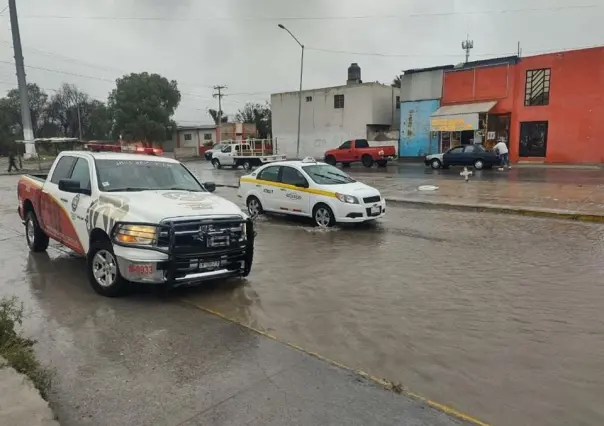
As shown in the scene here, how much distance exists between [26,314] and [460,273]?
5.83 m

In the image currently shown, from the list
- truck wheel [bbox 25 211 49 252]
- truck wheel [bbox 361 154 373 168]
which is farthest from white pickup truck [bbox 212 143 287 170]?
truck wheel [bbox 25 211 49 252]

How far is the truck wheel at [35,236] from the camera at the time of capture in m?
8.48

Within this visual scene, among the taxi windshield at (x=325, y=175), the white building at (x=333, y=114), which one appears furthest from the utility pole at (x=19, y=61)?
the taxi windshield at (x=325, y=175)

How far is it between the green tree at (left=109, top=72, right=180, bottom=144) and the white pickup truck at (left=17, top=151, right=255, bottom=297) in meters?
57.8

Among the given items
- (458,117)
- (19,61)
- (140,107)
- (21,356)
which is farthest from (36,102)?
(21,356)

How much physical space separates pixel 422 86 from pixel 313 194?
94.7ft

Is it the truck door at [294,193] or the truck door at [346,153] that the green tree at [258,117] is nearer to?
the truck door at [346,153]

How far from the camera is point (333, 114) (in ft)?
148

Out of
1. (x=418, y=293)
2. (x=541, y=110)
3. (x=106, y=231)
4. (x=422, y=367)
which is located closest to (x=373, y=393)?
(x=422, y=367)

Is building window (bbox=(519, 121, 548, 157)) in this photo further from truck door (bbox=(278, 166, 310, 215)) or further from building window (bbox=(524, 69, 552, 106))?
truck door (bbox=(278, 166, 310, 215))

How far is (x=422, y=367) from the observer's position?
169 inches

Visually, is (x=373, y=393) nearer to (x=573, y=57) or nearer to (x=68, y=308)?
(x=68, y=308)

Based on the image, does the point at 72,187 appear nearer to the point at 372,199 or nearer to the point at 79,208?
the point at 79,208

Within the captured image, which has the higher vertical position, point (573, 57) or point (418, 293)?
point (573, 57)
